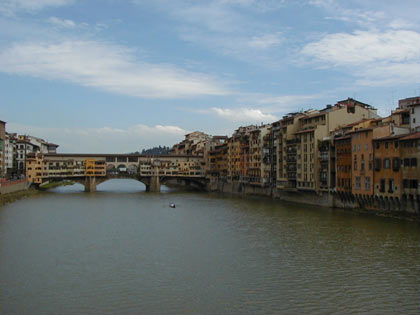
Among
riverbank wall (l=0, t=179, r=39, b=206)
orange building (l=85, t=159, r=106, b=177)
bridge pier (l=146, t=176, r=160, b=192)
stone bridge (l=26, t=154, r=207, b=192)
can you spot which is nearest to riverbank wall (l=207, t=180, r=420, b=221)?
bridge pier (l=146, t=176, r=160, b=192)

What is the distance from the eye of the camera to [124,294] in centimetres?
1725

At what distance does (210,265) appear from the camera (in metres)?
21.6

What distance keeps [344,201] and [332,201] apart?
78.3 inches

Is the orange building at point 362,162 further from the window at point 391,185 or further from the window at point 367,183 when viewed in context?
the window at point 391,185

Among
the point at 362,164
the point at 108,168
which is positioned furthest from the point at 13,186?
the point at 362,164

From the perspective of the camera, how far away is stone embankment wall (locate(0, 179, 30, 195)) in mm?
54194

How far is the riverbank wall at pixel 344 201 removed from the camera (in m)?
34.5

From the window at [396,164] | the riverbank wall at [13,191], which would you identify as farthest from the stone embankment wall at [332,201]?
the riverbank wall at [13,191]

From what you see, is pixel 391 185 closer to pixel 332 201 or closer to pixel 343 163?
pixel 343 163

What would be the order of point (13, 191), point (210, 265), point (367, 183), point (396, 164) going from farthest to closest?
1. point (13, 191)
2. point (367, 183)
3. point (396, 164)
4. point (210, 265)

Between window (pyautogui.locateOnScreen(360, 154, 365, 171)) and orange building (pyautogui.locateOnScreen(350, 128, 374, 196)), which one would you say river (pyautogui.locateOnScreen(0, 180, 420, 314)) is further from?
window (pyautogui.locateOnScreen(360, 154, 365, 171))

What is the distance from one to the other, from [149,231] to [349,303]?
1846 cm

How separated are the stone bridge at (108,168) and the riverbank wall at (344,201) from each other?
1674 cm

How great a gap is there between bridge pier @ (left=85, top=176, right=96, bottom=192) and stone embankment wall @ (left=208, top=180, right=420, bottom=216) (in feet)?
76.5
